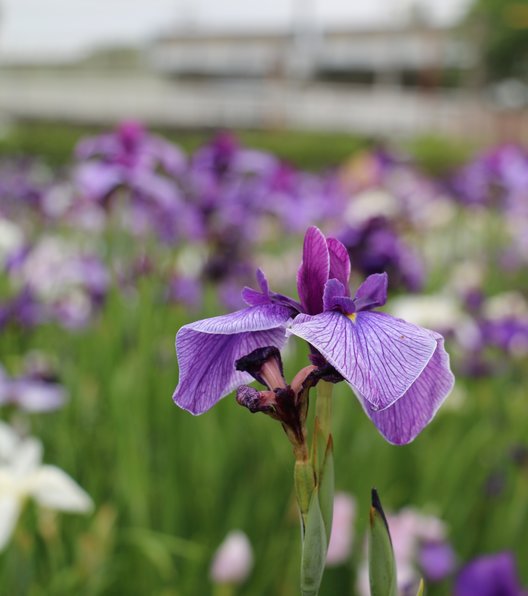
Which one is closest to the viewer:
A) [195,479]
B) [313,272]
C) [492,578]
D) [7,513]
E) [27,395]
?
[313,272]

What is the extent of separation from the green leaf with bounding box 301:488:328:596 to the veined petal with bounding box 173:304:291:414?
0.42ft

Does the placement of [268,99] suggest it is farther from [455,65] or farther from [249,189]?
[249,189]

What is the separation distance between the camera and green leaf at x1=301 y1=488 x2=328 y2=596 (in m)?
0.61

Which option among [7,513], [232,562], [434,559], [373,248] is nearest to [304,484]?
[7,513]

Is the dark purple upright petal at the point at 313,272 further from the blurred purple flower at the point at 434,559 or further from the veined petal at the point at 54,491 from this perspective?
the blurred purple flower at the point at 434,559

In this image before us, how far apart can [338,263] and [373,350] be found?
0.46 ft

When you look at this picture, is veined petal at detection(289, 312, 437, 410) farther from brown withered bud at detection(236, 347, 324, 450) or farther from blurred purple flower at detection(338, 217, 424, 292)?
blurred purple flower at detection(338, 217, 424, 292)

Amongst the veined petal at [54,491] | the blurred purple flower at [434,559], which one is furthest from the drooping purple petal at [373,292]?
the blurred purple flower at [434,559]

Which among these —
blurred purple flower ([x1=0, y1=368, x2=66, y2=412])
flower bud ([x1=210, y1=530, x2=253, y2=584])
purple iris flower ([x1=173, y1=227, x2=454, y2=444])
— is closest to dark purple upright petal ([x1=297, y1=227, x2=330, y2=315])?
purple iris flower ([x1=173, y1=227, x2=454, y2=444])

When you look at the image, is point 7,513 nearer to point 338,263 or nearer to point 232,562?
point 232,562

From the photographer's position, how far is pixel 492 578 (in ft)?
4.46

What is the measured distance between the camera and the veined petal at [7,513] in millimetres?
1085

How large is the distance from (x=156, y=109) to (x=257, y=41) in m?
9.91

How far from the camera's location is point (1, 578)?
1.41 meters
